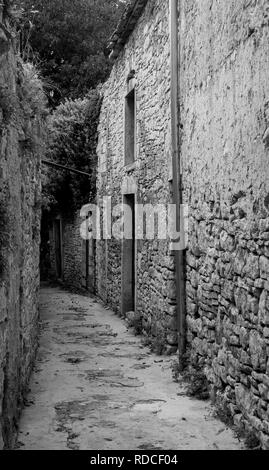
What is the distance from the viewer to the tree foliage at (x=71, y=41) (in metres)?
19.2

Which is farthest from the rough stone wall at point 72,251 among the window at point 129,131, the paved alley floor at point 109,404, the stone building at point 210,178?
the paved alley floor at point 109,404

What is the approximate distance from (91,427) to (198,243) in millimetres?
2223

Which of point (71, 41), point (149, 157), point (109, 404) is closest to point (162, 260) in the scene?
point (149, 157)

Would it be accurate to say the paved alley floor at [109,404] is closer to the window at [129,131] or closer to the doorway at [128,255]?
the doorway at [128,255]

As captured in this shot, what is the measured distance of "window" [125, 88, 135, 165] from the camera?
10305 millimetres

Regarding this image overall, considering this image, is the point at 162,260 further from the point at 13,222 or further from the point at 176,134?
the point at 13,222

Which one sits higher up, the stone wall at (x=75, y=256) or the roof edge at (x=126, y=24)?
the roof edge at (x=126, y=24)

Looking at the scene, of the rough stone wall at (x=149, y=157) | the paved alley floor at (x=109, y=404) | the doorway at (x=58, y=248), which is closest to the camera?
the paved alley floor at (x=109, y=404)

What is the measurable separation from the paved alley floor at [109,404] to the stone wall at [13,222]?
325 mm

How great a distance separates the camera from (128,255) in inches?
412

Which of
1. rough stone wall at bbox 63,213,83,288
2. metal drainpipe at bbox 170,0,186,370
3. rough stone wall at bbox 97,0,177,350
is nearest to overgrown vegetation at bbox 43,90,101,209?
rough stone wall at bbox 63,213,83,288

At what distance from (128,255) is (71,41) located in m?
11.8
